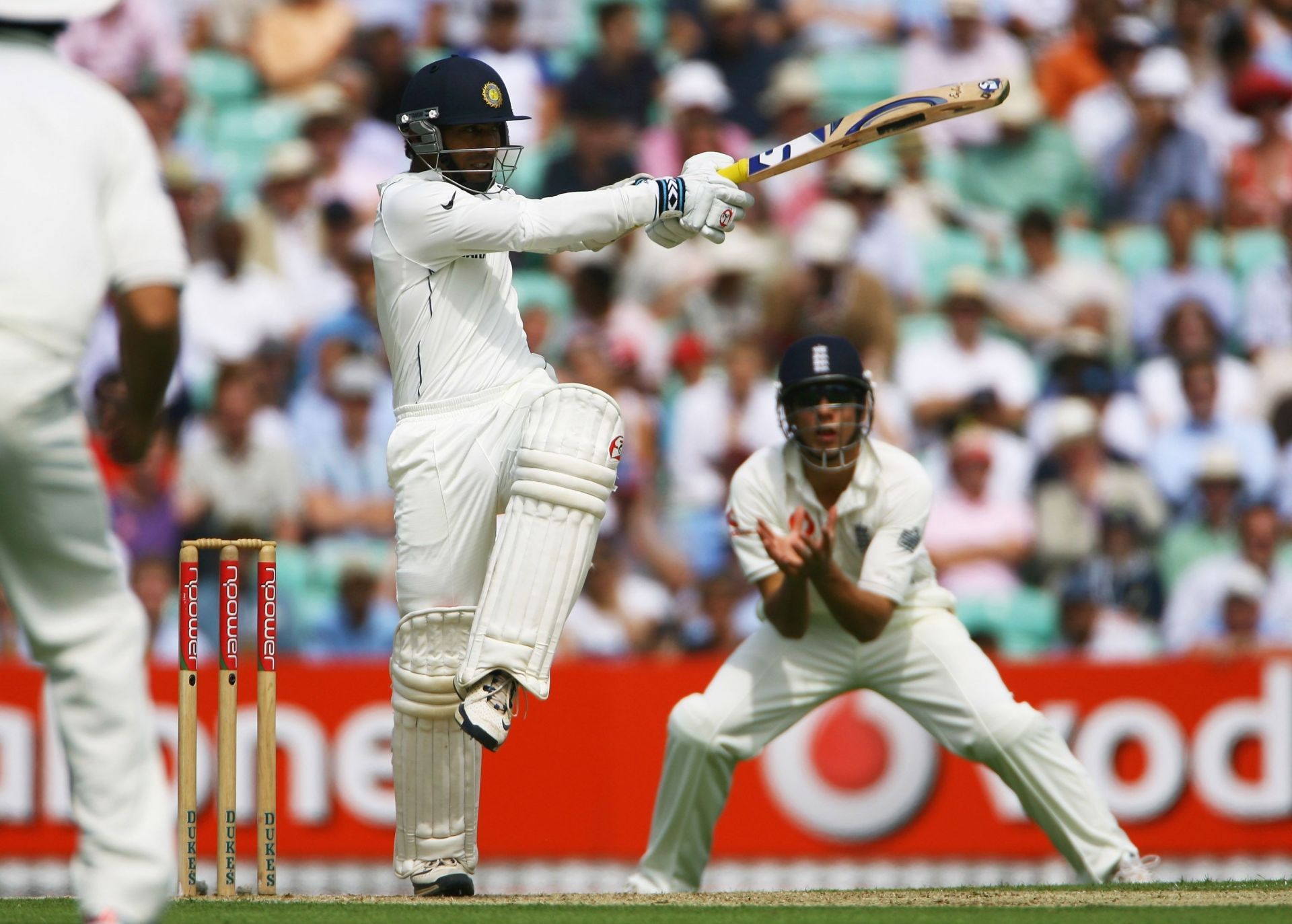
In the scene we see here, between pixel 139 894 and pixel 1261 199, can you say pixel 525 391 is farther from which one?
pixel 1261 199

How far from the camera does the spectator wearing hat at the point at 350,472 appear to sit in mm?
7875

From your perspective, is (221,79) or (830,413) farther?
(221,79)

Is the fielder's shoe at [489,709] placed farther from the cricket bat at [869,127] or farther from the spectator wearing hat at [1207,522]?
the spectator wearing hat at [1207,522]

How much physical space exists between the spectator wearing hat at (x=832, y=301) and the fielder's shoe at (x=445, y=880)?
14.1ft

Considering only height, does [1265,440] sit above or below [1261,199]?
below

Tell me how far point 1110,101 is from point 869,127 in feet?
17.3

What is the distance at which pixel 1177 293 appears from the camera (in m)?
8.71

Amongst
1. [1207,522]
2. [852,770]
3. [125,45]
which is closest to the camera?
[852,770]

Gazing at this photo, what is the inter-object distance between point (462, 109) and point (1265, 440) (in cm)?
505

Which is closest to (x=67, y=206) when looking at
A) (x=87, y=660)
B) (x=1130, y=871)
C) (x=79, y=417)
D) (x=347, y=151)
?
(x=79, y=417)

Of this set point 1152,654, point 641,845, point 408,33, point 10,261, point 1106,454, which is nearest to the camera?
point 10,261

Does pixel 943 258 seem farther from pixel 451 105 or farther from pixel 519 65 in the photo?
pixel 451 105

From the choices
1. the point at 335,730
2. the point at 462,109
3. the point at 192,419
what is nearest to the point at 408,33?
the point at 192,419

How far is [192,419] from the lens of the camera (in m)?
8.12
